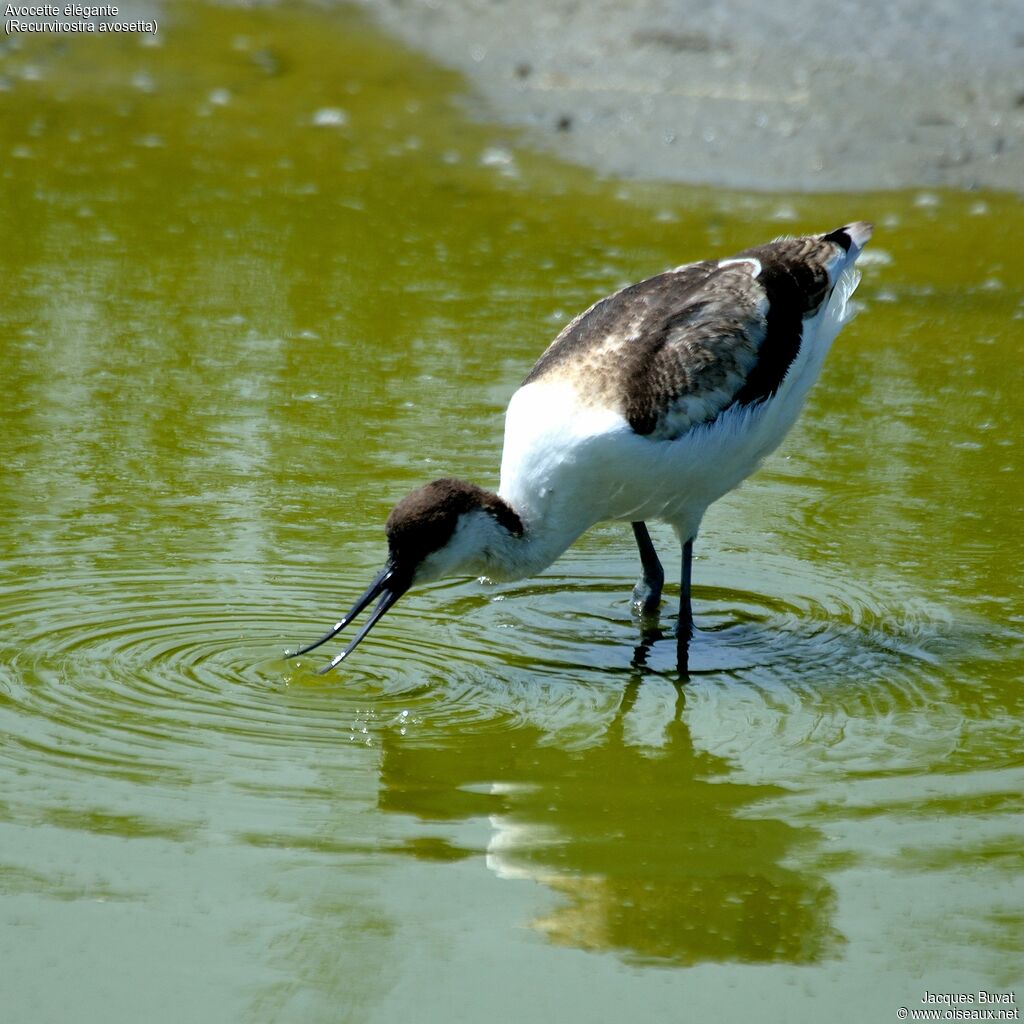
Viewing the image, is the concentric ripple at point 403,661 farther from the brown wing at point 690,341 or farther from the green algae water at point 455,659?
the brown wing at point 690,341

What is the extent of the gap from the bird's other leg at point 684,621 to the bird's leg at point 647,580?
0.52 feet

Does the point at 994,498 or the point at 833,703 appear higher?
the point at 994,498

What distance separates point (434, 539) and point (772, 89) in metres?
7.38

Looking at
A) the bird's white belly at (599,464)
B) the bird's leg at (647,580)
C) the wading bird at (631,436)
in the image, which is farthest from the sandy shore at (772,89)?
the bird's white belly at (599,464)

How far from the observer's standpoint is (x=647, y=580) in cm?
633

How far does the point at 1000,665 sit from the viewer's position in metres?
5.66

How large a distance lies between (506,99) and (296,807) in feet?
28.8

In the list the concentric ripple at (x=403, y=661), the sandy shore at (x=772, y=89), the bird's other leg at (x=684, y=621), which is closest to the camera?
the concentric ripple at (x=403, y=661)

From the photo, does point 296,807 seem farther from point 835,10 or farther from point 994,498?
point 835,10

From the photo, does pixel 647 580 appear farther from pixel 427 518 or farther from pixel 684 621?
pixel 427 518

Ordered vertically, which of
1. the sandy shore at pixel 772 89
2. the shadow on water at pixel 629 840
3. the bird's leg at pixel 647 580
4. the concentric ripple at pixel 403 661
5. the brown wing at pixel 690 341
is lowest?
the shadow on water at pixel 629 840

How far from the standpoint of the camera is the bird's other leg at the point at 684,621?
19.1 feet

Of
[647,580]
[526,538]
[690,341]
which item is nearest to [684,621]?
[647,580]

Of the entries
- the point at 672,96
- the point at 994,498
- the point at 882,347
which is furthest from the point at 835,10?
the point at 994,498
